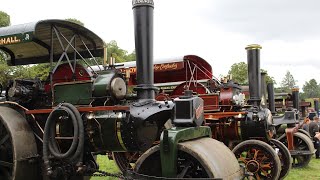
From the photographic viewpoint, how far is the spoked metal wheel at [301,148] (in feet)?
26.6

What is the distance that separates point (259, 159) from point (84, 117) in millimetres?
3159

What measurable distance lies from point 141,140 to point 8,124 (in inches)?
53.7

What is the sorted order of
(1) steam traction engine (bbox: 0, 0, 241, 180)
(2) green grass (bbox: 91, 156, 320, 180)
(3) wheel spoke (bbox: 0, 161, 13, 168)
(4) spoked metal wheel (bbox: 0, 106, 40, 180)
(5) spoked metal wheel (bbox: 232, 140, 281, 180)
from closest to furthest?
(1) steam traction engine (bbox: 0, 0, 241, 180) < (4) spoked metal wheel (bbox: 0, 106, 40, 180) < (3) wheel spoke (bbox: 0, 161, 13, 168) < (5) spoked metal wheel (bbox: 232, 140, 281, 180) < (2) green grass (bbox: 91, 156, 320, 180)

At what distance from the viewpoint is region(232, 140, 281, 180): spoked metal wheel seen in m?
5.51

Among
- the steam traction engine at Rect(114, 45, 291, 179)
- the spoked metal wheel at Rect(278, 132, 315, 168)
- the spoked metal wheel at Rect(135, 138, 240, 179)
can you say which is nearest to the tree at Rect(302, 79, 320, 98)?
the spoked metal wheel at Rect(278, 132, 315, 168)

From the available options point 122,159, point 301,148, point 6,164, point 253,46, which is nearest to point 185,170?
point 6,164

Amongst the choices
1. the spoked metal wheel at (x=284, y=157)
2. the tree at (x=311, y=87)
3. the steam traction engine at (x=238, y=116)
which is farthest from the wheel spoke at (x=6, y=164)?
the tree at (x=311, y=87)

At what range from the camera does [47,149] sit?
373 cm

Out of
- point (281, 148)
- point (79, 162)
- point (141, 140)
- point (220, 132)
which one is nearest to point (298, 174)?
point (281, 148)

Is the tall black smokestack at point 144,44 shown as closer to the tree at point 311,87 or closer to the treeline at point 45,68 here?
the treeline at point 45,68

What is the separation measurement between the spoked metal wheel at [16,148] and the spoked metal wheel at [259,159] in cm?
306

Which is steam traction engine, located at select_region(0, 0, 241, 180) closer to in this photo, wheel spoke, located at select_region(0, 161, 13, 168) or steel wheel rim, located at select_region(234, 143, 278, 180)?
wheel spoke, located at select_region(0, 161, 13, 168)

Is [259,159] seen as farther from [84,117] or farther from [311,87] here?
Answer: [311,87]

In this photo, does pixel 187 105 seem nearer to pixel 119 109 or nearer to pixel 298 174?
pixel 119 109
